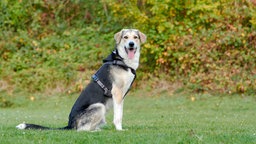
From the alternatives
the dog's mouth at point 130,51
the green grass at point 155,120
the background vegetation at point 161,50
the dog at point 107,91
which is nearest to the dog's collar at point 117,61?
the dog at point 107,91

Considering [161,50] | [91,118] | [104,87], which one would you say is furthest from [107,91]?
[161,50]

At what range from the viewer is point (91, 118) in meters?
9.30

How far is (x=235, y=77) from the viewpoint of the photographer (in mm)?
19172

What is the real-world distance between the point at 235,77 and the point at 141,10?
187 inches

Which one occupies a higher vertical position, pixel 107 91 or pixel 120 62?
pixel 120 62

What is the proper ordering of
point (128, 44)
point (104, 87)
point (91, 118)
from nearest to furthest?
point (91, 118), point (104, 87), point (128, 44)

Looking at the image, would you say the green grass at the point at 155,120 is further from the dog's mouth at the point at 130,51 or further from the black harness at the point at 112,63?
the dog's mouth at the point at 130,51

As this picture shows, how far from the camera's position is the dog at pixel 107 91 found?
932 centimetres

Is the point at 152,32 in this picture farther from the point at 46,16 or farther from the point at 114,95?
the point at 114,95

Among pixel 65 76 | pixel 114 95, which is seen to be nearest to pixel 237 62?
pixel 65 76

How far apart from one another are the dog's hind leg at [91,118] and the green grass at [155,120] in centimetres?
31

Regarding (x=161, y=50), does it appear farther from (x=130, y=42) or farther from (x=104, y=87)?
(x=104, y=87)

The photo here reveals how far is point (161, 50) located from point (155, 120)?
7882 millimetres

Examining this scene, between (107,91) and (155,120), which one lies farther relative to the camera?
(155,120)
